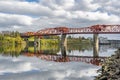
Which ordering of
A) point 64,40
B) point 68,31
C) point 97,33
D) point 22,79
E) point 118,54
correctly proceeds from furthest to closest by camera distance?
point 68,31 < point 64,40 < point 97,33 < point 22,79 < point 118,54

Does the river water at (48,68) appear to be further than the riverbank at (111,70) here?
Yes

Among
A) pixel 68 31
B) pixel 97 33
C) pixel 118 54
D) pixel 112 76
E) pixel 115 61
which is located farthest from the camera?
pixel 68 31

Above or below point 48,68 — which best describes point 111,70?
above

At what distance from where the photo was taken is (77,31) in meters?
195

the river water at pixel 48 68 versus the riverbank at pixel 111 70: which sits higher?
the riverbank at pixel 111 70

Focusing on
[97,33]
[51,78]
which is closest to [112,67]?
[51,78]

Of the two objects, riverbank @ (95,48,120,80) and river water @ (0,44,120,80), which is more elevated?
riverbank @ (95,48,120,80)

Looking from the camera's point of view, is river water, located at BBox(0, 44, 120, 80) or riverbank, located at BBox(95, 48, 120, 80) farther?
river water, located at BBox(0, 44, 120, 80)

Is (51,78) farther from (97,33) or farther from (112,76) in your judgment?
(97,33)

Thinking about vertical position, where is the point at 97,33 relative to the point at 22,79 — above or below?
above

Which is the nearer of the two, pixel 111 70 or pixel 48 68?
pixel 111 70

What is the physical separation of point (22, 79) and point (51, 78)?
9.66 ft

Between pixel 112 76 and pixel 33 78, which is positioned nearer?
pixel 112 76

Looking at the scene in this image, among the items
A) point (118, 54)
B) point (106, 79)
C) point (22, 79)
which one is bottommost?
point (22, 79)
